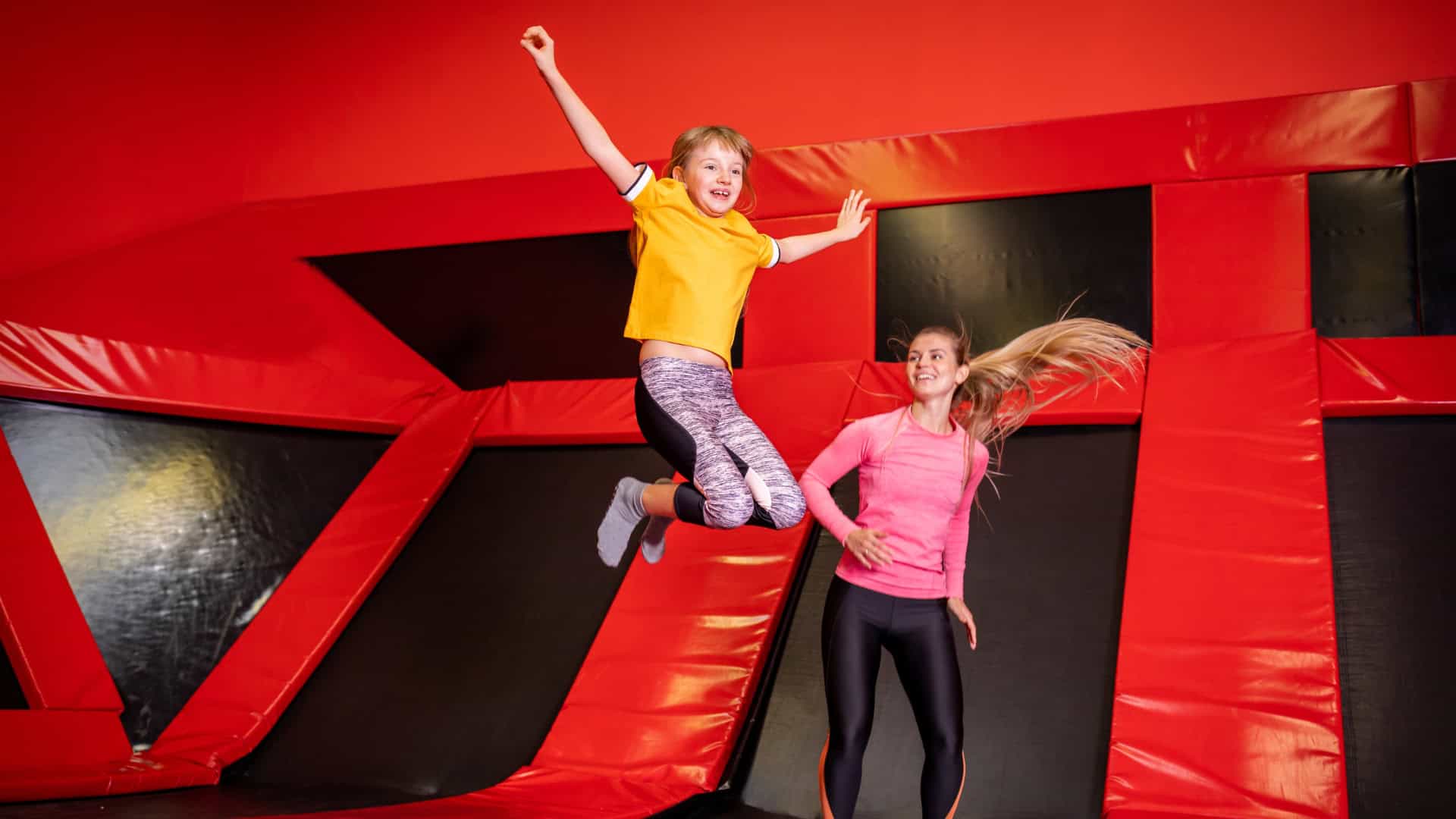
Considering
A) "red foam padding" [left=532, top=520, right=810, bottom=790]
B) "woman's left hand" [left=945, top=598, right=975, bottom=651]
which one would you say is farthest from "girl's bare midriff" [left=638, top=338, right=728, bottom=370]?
"red foam padding" [left=532, top=520, right=810, bottom=790]

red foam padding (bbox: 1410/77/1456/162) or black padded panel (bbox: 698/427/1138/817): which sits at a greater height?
red foam padding (bbox: 1410/77/1456/162)

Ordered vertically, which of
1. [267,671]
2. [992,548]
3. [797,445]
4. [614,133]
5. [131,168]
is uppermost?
[614,133]

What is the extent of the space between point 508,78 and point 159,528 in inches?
108

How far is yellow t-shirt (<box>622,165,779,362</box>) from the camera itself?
6.96ft

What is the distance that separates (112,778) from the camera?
251 centimetres

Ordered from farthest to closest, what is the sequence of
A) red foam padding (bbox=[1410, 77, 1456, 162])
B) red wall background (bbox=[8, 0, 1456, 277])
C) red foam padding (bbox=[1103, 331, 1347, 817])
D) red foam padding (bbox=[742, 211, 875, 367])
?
red wall background (bbox=[8, 0, 1456, 277]) < red foam padding (bbox=[742, 211, 875, 367]) < red foam padding (bbox=[1410, 77, 1456, 162]) < red foam padding (bbox=[1103, 331, 1347, 817])

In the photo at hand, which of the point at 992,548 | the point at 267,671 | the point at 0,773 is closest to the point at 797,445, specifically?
the point at 992,548

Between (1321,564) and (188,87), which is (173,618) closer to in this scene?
(188,87)

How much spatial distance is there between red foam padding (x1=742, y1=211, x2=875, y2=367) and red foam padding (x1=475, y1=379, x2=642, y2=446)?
0.50 metres

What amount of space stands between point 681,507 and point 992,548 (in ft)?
3.53

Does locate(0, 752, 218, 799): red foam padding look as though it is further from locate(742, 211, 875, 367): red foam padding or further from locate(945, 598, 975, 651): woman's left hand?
locate(742, 211, 875, 367): red foam padding

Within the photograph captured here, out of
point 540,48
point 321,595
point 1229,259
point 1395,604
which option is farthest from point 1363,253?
point 321,595

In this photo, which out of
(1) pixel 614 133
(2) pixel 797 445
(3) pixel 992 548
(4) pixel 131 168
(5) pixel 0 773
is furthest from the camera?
(1) pixel 614 133

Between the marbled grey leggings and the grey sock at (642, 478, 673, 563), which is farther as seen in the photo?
the grey sock at (642, 478, 673, 563)
